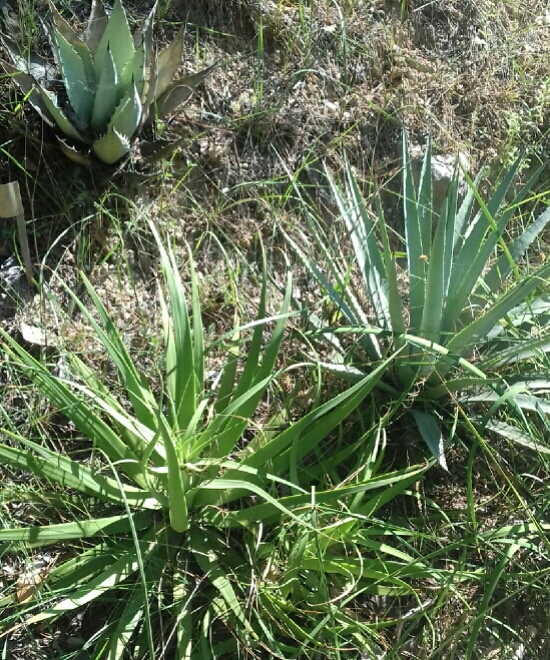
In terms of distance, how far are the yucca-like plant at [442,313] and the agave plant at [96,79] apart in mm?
639

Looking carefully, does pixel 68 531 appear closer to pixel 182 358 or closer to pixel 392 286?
pixel 182 358

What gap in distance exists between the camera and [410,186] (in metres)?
1.89

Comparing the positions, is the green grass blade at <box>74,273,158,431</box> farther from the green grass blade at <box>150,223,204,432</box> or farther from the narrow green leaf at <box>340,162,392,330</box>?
the narrow green leaf at <box>340,162,392,330</box>

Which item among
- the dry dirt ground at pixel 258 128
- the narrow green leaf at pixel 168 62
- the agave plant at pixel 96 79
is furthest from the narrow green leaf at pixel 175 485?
the narrow green leaf at pixel 168 62

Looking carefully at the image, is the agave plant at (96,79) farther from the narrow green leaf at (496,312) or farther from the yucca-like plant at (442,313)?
the narrow green leaf at (496,312)

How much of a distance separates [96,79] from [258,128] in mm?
603

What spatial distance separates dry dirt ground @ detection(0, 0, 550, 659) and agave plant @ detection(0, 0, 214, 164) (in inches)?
3.9

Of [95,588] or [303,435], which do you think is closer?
[95,588]

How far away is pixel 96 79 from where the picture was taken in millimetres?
1951

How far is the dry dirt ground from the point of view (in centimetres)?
203

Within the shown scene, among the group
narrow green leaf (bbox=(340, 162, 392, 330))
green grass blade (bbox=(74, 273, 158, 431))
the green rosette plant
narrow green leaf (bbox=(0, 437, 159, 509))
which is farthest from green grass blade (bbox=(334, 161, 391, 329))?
narrow green leaf (bbox=(0, 437, 159, 509))

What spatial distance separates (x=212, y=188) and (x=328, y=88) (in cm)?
61

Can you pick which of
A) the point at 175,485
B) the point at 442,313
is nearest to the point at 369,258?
the point at 442,313

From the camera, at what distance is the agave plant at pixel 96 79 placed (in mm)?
1878
